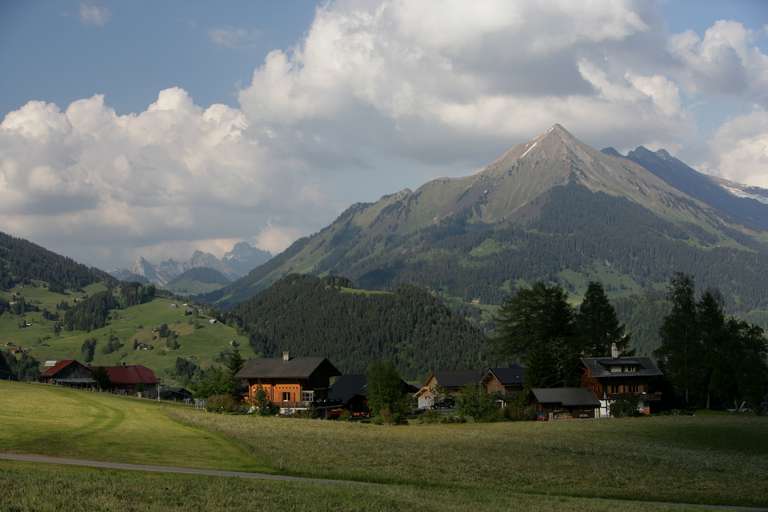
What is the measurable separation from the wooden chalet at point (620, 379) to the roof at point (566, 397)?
152 inches

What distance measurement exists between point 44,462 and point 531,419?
74.4 meters

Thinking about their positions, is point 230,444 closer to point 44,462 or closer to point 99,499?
point 44,462

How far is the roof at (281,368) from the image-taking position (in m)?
130

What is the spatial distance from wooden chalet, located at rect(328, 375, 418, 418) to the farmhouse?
10.1 feet

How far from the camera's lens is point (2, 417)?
66.4 m

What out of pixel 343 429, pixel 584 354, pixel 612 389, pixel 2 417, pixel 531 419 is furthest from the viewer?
pixel 584 354

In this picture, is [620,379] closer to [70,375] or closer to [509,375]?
[509,375]

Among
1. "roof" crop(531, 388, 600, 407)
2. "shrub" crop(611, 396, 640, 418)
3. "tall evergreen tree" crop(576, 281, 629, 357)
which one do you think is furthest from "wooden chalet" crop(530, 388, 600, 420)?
"tall evergreen tree" crop(576, 281, 629, 357)

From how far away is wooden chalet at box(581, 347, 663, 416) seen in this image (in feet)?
385

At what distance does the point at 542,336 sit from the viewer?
124m

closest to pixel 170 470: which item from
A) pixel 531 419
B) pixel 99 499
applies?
pixel 99 499

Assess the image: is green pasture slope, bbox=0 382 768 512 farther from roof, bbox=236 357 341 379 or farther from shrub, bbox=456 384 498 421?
roof, bbox=236 357 341 379

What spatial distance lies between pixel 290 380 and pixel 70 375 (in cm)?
8587

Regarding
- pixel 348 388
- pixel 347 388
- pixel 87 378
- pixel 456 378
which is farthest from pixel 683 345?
pixel 87 378
